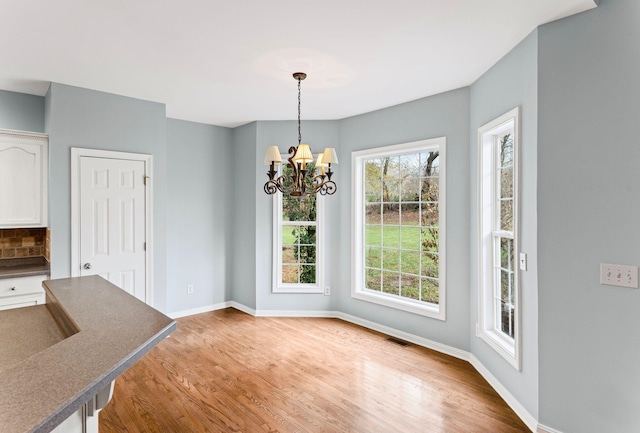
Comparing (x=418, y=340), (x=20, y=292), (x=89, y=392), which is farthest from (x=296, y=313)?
(x=89, y=392)

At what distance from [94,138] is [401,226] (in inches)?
141

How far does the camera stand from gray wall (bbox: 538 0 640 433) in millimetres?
2078

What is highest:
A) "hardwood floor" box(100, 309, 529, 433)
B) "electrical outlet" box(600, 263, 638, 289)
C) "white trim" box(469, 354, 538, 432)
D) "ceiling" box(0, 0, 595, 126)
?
"ceiling" box(0, 0, 595, 126)

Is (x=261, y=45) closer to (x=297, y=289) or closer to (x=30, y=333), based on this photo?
(x=30, y=333)

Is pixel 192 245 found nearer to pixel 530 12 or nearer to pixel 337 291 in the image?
pixel 337 291

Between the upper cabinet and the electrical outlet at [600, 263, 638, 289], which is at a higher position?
the upper cabinet

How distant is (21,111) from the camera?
382 cm

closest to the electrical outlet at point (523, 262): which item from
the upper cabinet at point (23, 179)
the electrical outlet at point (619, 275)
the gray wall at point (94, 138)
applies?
the electrical outlet at point (619, 275)

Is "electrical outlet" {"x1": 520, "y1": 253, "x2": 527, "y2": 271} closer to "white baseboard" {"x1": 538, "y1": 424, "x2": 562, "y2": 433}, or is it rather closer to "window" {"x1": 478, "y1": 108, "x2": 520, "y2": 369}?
"window" {"x1": 478, "y1": 108, "x2": 520, "y2": 369}

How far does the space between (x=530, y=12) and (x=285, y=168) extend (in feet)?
11.3

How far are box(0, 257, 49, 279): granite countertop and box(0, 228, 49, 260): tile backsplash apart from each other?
0.05 metres

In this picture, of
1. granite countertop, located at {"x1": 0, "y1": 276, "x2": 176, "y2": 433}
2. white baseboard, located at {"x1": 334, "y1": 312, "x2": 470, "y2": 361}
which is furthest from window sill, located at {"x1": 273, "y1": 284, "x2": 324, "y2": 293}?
granite countertop, located at {"x1": 0, "y1": 276, "x2": 176, "y2": 433}

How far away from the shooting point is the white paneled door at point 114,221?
12.3 ft

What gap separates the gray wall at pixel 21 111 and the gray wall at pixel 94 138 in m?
0.22
